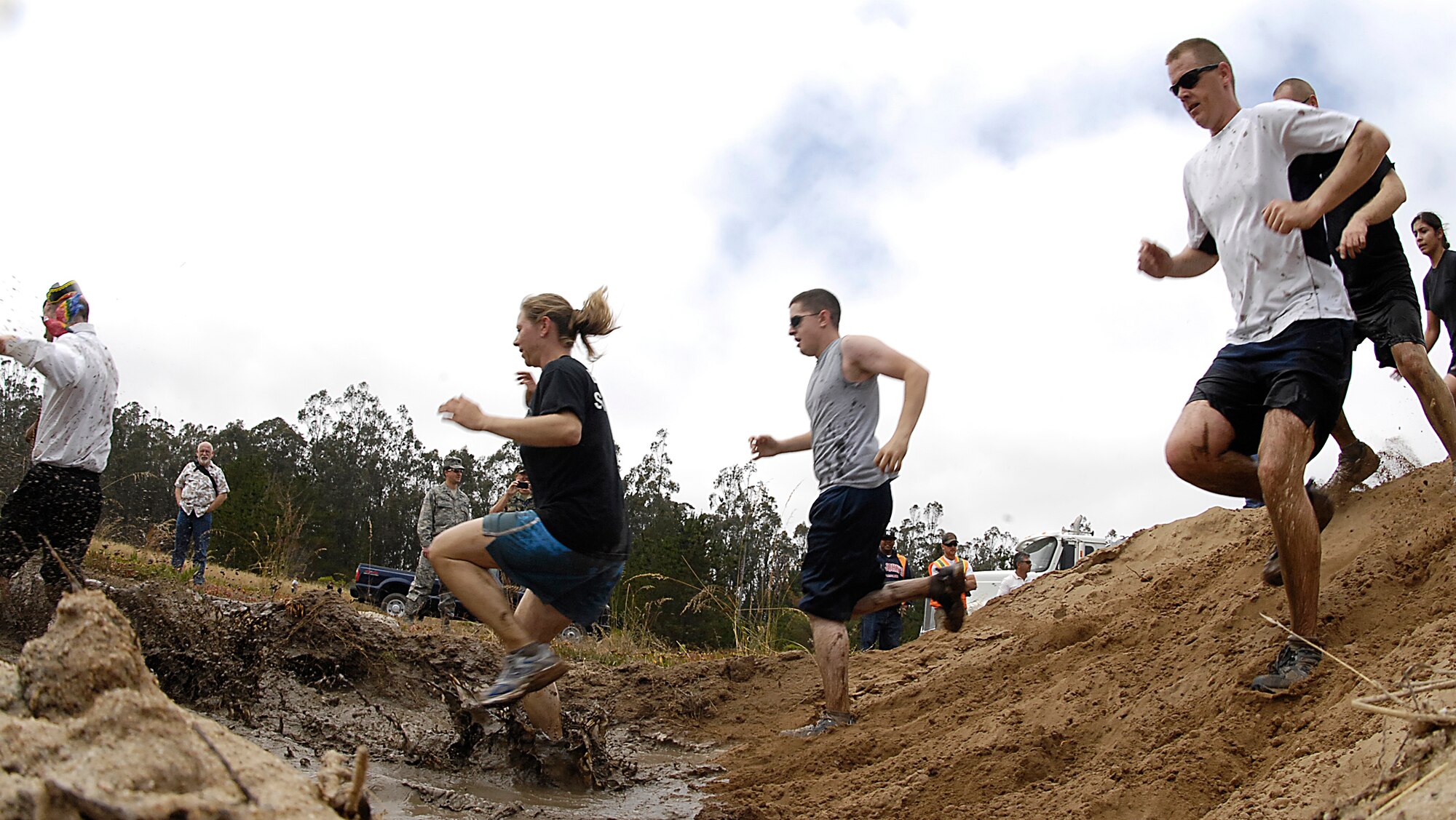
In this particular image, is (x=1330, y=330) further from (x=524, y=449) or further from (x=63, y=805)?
(x=63, y=805)

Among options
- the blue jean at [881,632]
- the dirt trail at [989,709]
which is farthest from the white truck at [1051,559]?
the dirt trail at [989,709]

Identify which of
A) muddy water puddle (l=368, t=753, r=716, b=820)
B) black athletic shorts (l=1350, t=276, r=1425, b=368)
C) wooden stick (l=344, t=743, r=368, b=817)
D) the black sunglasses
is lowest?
muddy water puddle (l=368, t=753, r=716, b=820)

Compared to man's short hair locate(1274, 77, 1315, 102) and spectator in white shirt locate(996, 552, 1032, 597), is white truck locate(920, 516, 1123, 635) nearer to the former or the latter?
spectator in white shirt locate(996, 552, 1032, 597)

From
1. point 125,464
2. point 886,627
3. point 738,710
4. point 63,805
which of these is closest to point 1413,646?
point 63,805

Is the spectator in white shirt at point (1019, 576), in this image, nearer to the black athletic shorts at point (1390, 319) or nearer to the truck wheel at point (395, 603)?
the black athletic shorts at point (1390, 319)

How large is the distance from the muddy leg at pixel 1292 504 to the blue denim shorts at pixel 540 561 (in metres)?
2.27

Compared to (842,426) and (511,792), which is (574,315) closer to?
(842,426)

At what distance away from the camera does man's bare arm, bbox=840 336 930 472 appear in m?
3.93

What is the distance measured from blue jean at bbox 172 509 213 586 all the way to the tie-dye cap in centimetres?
577

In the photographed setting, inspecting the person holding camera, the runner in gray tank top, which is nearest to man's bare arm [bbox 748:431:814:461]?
the runner in gray tank top

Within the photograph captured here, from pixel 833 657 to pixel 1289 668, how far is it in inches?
72.9

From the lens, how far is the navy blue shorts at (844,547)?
4168 millimetres

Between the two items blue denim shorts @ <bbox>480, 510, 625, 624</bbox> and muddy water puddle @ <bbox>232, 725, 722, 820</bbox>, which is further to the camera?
→ blue denim shorts @ <bbox>480, 510, 625, 624</bbox>

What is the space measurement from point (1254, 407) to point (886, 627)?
20.3ft
